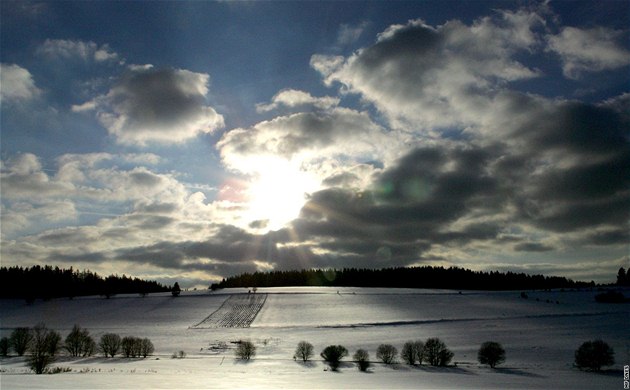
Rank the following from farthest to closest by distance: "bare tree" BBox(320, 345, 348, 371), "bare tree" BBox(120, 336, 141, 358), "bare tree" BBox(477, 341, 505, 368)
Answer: "bare tree" BBox(120, 336, 141, 358) → "bare tree" BBox(320, 345, 348, 371) → "bare tree" BBox(477, 341, 505, 368)

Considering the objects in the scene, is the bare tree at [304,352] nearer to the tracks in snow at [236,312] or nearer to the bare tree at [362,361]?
the bare tree at [362,361]

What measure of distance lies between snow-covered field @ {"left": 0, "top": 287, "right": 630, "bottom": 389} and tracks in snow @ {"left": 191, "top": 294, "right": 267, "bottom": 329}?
27 cm

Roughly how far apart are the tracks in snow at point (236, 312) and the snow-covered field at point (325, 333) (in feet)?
0.89

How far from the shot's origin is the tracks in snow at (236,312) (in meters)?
106

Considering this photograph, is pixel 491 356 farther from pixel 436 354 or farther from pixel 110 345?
pixel 110 345

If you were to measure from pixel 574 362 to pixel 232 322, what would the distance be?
6699 cm

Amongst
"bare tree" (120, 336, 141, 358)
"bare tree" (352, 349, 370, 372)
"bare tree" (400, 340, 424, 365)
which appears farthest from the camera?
"bare tree" (120, 336, 141, 358)

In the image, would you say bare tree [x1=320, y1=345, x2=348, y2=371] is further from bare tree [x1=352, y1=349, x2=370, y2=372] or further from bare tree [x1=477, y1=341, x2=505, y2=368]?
bare tree [x1=477, y1=341, x2=505, y2=368]

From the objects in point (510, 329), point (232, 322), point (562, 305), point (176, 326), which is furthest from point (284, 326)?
point (562, 305)

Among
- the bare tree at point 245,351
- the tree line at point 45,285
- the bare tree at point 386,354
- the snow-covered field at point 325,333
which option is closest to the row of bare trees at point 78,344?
the snow-covered field at point 325,333

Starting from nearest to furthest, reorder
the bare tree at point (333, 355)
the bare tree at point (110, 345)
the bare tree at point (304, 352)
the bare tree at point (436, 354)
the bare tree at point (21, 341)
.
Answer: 1. the bare tree at point (333, 355)
2. the bare tree at point (436, 354)
3. the bare tree at point (304, 352)
4. the bare tree at point (110, 345)
5. the bare tree at point (21, 341)

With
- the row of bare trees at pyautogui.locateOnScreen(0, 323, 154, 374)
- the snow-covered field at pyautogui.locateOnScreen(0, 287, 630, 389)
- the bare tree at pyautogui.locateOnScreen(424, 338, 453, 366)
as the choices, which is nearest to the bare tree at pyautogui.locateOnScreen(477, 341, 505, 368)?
the snow-covered field at pyautogui.locateOnScreen(0, 287, 630, 389)

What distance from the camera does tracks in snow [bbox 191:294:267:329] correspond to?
106m

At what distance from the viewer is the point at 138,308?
133375mm
